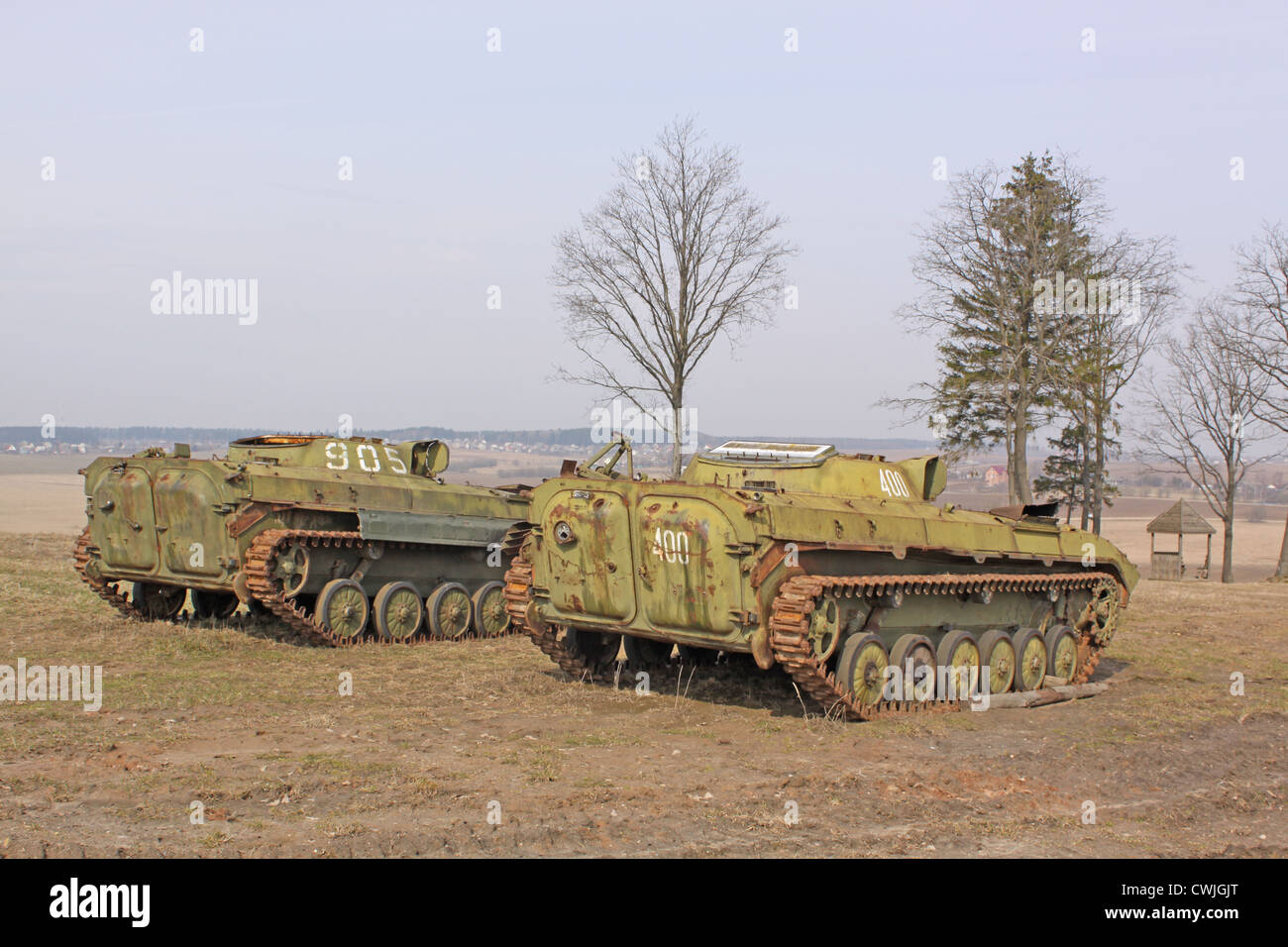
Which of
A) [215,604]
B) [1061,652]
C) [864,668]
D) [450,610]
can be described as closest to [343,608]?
[450,610]

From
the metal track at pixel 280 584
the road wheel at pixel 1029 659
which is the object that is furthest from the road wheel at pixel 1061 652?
the metal track at pixel 280 584

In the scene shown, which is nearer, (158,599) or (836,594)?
(836,594)

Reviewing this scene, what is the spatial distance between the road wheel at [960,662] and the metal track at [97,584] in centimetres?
1170

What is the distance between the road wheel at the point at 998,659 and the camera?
1322 centimetres

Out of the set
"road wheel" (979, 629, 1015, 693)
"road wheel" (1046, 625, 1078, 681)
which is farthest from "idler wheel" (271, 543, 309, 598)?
"road wheel" (1046, 625, 1078, 681)

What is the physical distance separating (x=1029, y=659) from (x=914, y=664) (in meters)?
2.42

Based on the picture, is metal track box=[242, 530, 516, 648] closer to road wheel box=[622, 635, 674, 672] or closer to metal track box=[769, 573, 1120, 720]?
road wheel box=[622, 635, 674, 672]

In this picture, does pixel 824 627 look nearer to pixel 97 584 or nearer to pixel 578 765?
pixel 578 765

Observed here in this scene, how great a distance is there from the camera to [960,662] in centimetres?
1288

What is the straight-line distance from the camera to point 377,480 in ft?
55.4

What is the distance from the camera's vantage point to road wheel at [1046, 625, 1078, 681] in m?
14.4

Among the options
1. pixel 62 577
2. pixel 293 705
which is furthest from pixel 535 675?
pixel 62 577

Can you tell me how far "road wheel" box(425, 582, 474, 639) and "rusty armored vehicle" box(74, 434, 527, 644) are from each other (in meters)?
0.02

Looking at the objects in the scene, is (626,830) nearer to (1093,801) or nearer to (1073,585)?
(1093,801)
